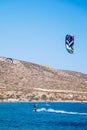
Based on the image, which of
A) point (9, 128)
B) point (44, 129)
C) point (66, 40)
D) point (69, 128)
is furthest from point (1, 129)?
point (66, 40)

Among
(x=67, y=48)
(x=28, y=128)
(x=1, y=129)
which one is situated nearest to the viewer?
(x=67, y=48)

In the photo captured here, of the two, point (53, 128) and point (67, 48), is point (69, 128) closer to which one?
point (53, 128)

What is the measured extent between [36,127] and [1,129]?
11.4 metres

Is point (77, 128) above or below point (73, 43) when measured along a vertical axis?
below

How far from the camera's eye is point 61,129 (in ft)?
306

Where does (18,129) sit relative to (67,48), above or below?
below

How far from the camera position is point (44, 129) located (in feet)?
302

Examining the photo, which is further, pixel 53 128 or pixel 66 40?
pixel 53 128

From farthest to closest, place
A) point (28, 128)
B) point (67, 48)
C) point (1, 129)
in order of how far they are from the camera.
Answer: point (28, 128) → point (1, 129) → point (67, 48)

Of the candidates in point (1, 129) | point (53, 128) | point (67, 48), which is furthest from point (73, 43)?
point (53, 128)

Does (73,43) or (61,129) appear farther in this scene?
(61,129)

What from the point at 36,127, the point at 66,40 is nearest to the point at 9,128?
the point at 36,127

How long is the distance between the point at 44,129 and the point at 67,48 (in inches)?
1330

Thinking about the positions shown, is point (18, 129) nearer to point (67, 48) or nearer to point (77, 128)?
point (77, 128)
